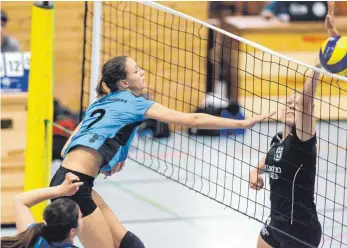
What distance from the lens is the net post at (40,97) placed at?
7109 millimetres

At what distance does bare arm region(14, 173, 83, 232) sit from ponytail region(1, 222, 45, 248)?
290 mm

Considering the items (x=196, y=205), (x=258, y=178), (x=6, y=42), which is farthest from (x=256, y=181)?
(x=6, y=42)

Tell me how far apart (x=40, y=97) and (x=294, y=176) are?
218 centimetres

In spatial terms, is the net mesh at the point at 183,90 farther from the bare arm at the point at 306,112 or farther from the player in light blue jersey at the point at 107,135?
the player in light blue jersey at the point at 107,135

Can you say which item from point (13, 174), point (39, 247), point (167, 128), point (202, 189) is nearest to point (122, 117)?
point (39, 247)

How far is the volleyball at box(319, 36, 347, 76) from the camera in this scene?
6301 mm

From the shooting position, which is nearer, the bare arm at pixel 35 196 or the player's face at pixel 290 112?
the bare arm at pixel 35 196

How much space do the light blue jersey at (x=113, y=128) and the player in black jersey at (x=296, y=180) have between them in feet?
3.38

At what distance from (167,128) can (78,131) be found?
18.5ft

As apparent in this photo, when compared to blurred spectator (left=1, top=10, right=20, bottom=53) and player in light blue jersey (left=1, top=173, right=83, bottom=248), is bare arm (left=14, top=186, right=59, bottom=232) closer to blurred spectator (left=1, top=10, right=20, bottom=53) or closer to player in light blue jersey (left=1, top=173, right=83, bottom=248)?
player in light blue jersey (left=1, top=173, right=83, bottom=248)

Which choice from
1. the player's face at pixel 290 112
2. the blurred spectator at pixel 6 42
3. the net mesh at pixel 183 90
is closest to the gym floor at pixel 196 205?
the net mesh at pixel 183 90

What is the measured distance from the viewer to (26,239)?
16.3 ft

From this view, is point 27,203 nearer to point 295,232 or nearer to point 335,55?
point 295,232

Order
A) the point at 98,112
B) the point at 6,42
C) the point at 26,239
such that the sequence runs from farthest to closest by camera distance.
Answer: the point at 6,42
the point at 98,112
the point at 26,239
